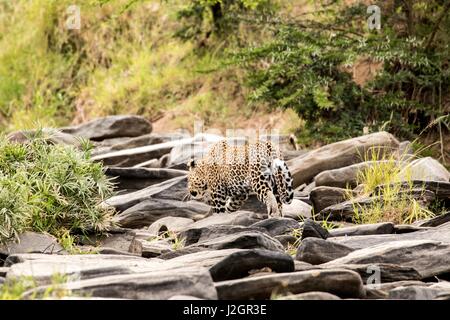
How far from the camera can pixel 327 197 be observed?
9.47 metres

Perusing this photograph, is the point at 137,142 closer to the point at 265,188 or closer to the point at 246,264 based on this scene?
the point at 265,188

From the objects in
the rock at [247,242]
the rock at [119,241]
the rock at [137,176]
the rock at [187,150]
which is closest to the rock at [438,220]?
the rock at [247,242]

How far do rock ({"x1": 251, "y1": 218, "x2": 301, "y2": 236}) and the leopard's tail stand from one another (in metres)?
0.68

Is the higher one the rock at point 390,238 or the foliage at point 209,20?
the foliage at point 209,20

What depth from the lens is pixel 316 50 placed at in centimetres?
1241

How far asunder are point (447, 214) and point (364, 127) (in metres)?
4.12

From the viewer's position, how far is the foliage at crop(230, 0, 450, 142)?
40.5 feet

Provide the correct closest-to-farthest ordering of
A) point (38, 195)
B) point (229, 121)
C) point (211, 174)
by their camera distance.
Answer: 1. point (38, 195)
2. point (211, 174)
3. point (229, 121)

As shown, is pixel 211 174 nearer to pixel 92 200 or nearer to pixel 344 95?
pixel 92 200

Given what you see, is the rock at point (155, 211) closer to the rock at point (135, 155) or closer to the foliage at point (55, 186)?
the foliage at point (55, 186)

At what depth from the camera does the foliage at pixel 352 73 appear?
1236 centimetres

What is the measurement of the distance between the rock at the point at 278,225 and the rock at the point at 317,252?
133 cm
